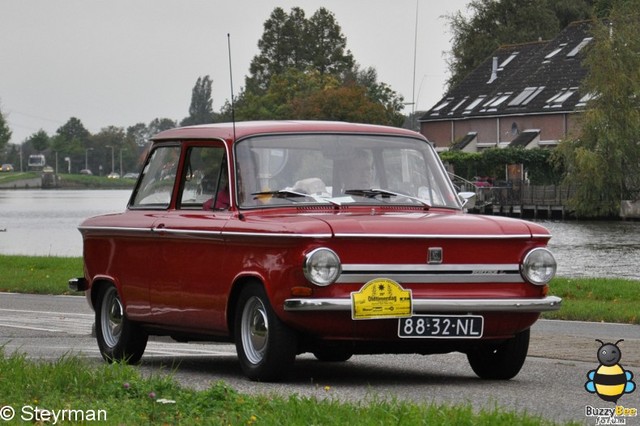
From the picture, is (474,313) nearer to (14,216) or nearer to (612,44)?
(612,44)

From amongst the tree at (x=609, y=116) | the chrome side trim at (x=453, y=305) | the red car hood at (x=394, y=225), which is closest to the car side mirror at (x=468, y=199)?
the red car hood at (x=394, y=225)

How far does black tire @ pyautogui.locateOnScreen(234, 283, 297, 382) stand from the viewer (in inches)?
Result: 397

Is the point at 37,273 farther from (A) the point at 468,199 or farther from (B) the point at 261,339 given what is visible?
(B) the point at 261,339

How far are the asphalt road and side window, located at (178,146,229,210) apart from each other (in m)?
1.20

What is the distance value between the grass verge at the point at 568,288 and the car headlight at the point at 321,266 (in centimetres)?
938

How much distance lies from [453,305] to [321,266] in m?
0.87

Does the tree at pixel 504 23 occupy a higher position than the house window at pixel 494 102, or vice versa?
the tree at pixel 504 23

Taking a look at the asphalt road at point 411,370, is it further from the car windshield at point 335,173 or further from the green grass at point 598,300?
the green grass at point 598,300

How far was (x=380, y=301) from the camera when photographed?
9.86 m

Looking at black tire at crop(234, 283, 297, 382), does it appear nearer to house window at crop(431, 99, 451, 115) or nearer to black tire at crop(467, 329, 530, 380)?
black tire at crop(467, 329, 530, 380)

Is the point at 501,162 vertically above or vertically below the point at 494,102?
below

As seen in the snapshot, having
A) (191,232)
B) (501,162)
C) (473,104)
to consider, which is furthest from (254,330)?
(473,104)

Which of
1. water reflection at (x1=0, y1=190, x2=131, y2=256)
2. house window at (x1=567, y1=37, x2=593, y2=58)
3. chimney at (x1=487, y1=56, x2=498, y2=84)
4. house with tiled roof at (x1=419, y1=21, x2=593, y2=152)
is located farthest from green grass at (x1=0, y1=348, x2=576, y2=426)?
chimney at (x1=487, y1=56, x2=498, y2=84)

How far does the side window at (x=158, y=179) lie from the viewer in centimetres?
1226
